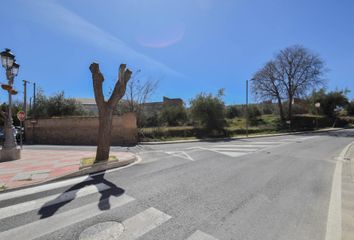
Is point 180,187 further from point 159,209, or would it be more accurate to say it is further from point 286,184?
point 286,184

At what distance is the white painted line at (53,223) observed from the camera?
3.49 meters

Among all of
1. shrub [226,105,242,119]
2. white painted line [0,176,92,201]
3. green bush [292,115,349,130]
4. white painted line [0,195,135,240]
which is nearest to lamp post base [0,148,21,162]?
white painted line [0,176,92,201]

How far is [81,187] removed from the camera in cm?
589

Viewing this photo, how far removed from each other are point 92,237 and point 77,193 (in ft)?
7.60

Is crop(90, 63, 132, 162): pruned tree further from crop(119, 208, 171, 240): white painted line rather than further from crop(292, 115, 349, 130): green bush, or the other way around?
crop(292, 115, 349, 130): green bush

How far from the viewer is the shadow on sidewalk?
4.41 metres

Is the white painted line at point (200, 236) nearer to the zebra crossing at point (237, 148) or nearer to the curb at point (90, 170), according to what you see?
the curb at point (90, 170)

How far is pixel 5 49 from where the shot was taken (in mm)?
10195

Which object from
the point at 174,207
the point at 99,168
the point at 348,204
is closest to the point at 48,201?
the point at 174,207

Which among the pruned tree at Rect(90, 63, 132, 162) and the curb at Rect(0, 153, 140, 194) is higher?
the pruned tree at Rect(90, 63, 132, 162)

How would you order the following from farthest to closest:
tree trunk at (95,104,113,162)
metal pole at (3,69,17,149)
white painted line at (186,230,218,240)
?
metal pole at (3,69,17,149) < tree trunk at (95,104,113,162) < white painted line at (186,230,218,240)

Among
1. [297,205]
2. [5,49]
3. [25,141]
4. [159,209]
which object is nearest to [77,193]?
[159,209]

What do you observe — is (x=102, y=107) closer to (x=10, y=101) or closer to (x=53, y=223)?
(x=10, y=101)

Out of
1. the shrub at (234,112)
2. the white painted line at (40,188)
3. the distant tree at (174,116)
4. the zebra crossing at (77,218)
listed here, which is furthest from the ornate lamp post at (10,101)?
the shrub at (234,112)
